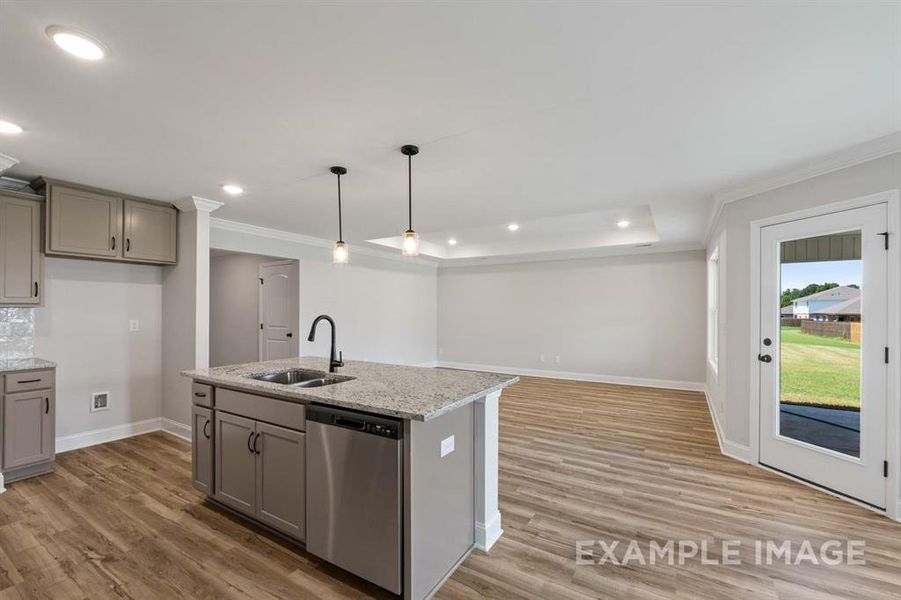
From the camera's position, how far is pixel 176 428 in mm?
4098

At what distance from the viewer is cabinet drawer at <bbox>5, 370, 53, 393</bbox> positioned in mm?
3004

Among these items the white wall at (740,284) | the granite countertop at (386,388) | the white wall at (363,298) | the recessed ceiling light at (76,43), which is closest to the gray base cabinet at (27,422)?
the granite countertop at (386,388)

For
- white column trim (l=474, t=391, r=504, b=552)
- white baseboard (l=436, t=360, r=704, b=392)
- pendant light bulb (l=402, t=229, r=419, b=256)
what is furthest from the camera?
white baseboard (l=436, t=360, r=704, b=392)

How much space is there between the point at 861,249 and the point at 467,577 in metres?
3.42

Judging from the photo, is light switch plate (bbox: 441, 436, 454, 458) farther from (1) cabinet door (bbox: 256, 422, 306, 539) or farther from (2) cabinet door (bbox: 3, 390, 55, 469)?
(2) cabinet door (bbox: 3, 390, 55, 469)

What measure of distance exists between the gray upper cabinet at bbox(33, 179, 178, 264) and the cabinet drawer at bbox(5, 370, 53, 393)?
1010mm

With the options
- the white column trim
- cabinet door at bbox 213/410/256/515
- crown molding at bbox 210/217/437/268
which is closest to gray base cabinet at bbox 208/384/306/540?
cabinet door at bbox 213/410/256/515

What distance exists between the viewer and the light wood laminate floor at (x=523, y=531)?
6.30 ft

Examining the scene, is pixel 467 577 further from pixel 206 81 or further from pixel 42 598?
pixel 206 81

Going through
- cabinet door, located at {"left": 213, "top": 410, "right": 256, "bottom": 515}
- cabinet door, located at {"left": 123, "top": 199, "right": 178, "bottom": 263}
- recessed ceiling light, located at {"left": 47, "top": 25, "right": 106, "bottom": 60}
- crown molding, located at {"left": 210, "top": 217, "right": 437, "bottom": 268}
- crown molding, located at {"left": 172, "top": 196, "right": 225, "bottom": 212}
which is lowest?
cabinet door, located at {"left": 213, "top": 410, "right": 256, "bottom": 515}

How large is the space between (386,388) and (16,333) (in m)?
3.69

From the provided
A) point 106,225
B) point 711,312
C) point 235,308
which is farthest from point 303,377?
point 711,312

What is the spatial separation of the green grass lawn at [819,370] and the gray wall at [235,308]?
6.40 meters

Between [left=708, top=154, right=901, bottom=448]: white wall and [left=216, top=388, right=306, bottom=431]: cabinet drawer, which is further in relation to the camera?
[left=708, top=154, right=901, bottom=448]: white wall
